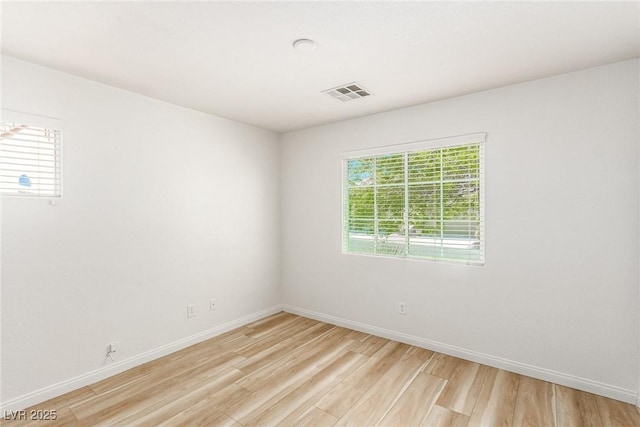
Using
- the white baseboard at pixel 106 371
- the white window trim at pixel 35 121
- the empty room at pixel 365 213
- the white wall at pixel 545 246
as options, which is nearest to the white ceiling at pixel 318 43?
the empty room at pixel 365 213

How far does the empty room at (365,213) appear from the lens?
208cm

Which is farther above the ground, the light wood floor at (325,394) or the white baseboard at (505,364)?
the white baseboard at (505,364)

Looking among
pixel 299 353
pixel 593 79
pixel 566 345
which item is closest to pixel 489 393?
pixel 566 345

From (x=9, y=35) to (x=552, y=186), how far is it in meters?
4.16

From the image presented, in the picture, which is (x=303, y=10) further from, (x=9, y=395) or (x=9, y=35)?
(x=9, y=395)

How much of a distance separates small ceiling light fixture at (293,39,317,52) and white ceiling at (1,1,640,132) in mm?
43

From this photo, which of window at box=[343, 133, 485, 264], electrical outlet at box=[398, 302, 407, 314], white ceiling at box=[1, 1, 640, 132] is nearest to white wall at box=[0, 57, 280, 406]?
white ceiling at box=[1, 1, 640, 132]

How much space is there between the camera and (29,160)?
238cm

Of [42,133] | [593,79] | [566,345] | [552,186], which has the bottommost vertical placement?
[566,345]

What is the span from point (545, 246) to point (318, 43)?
2.50m

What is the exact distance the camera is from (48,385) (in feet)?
7.95

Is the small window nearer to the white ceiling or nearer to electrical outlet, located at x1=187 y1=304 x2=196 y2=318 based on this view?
the white ceiling

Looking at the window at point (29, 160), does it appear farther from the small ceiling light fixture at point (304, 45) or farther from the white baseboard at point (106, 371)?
the small ceiling light fixture at point (304, 45)

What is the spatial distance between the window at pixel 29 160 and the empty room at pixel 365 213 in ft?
0.04
